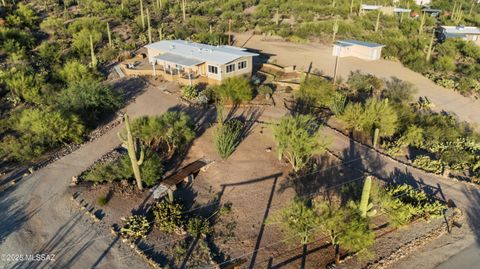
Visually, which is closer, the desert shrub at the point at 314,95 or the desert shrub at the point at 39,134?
the desert shrub at the point at 39,134

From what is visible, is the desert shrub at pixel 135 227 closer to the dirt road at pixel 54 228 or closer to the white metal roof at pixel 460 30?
the dirt road at pixel 54 228

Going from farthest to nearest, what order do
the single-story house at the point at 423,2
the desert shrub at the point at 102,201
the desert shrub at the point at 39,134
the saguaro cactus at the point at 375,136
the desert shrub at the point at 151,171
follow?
1. the single-story house at the point at 423,2
2. the saguaro cactus at the point at 375,136
3. the desert shrub at the point at 39,134
4. the desert shrub at the point at 151,171
5. the desert shrub at the point at 102,201

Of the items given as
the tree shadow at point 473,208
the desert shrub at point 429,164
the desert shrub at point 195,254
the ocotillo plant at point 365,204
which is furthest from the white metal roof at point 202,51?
the tree shadow at point 473,208

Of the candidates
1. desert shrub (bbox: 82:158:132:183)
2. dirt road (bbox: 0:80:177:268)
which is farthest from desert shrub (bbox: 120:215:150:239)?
desert shrub (bbox: 82:158:132:183)

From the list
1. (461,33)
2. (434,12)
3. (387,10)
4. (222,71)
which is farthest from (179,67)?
(434,12)

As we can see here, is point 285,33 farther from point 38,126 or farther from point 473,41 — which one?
point 38,126
